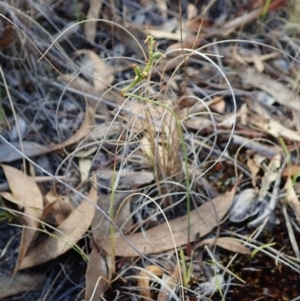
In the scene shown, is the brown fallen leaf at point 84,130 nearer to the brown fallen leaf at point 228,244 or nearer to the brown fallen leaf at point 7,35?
the brown fallen leaf at point 7,35

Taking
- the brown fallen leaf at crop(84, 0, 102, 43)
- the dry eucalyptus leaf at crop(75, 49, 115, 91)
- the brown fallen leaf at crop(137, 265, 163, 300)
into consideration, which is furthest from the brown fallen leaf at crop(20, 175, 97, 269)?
the brown fallen leaf at crop(84, 0, 102, 43)

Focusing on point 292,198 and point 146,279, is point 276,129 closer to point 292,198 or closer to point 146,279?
point 292,198

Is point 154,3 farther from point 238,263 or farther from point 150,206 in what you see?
point 238,263

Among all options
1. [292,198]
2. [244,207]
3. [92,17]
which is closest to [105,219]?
[244,207]

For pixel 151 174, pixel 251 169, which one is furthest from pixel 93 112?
pixel 251 169

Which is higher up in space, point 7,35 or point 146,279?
point 7,35

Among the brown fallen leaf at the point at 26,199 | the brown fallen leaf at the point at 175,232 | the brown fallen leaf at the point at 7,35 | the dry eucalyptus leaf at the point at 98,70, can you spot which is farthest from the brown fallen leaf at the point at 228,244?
the brown fallen leaf at the point at 7,35
